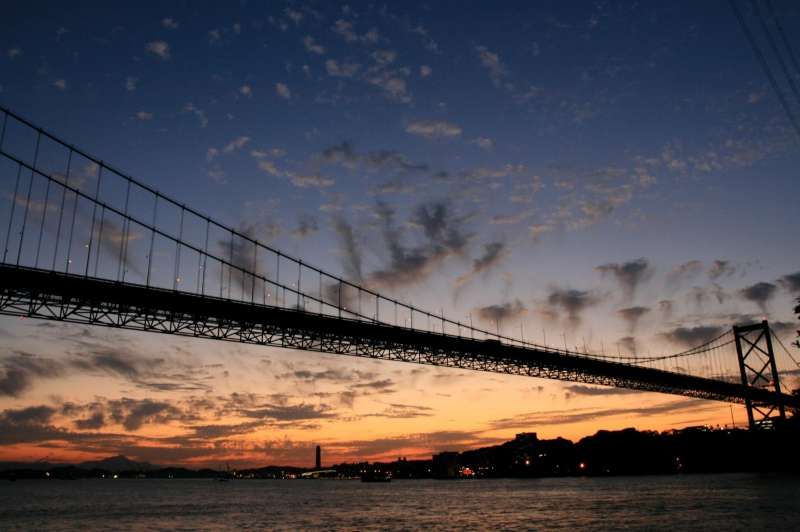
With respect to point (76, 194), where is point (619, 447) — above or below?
below

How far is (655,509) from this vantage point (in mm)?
39531

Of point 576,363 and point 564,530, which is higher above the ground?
point 576,363

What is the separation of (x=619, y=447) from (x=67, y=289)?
4753 inches

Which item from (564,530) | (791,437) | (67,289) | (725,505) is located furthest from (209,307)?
(791,437)

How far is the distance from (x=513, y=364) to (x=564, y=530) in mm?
29975

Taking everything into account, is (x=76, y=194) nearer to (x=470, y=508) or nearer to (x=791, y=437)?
(x=470, y=508)

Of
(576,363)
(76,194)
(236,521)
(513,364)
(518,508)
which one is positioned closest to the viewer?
(76,194)

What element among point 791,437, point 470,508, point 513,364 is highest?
point 513,364

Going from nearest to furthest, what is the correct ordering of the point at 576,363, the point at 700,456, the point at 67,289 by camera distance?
the point at 67,289, the point at 576,363, the point at 700,456

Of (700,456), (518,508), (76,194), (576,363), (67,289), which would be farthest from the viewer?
(700,456)

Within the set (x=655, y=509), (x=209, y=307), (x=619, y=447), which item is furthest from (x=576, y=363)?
(x=619, y=447)

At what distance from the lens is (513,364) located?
60844 millimetres

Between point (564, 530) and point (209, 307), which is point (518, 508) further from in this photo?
point (209, 307)

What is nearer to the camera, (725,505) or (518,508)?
(725,505)
